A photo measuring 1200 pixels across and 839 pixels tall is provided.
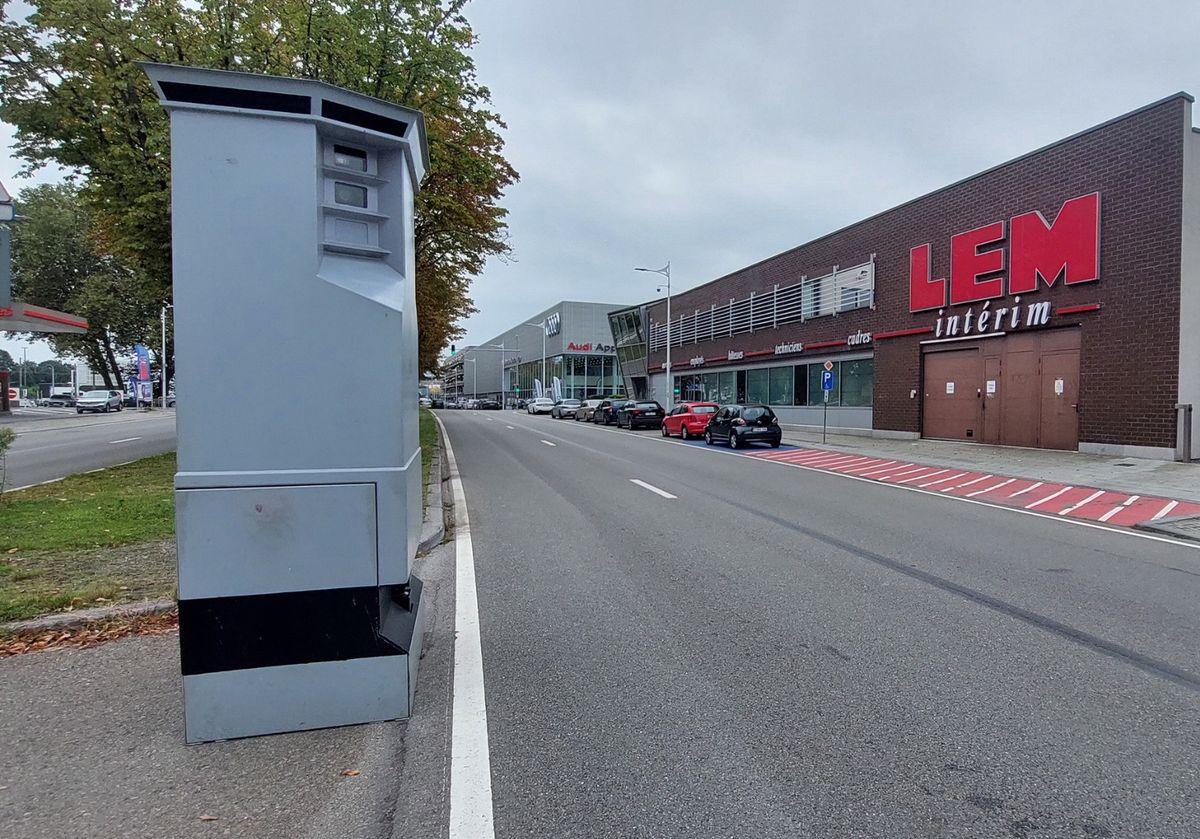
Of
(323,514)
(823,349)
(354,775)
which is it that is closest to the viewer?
(354,775)

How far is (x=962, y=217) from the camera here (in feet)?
64.4

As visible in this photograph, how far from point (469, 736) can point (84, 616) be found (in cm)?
329

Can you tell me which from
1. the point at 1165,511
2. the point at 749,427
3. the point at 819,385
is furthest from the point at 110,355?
the point at 1165,511

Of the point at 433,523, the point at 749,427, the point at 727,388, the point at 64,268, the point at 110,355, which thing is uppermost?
the point at 64,268

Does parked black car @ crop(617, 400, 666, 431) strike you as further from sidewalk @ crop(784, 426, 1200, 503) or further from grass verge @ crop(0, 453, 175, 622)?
grass verge @ crop(0, 453, 175, 622)

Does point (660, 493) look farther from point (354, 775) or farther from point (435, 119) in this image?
point (435, 119)

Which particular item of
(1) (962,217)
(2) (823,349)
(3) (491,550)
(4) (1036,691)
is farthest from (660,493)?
(2) (823,349)

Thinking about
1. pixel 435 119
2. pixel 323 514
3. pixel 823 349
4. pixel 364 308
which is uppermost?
pixel 435 119

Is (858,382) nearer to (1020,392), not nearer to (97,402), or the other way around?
(1020,392)

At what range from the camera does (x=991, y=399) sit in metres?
18.5

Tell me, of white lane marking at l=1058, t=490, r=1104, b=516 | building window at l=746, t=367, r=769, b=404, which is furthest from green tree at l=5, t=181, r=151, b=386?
white lane marking at l=1058, t=490, r=1104, b=516

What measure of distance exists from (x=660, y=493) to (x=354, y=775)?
8.15 m

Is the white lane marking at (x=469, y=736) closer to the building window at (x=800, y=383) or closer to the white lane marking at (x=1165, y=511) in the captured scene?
the white lane marking at (x=1165, y=511)

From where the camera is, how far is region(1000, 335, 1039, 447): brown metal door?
17234 mm
